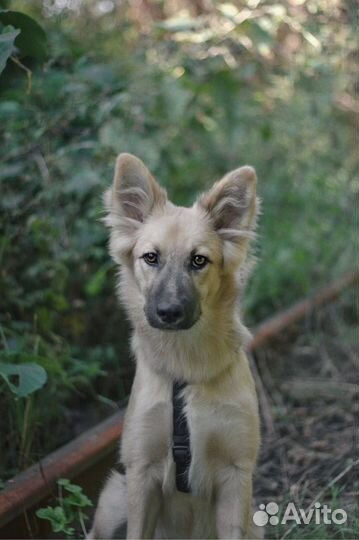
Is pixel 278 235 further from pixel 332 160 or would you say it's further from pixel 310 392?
pixel 310 392

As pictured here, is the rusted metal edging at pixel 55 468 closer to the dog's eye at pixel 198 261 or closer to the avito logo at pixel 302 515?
the avito logo at pixel 302 515

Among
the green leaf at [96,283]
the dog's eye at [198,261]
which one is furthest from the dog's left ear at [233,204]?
the green leaf at [96,283]

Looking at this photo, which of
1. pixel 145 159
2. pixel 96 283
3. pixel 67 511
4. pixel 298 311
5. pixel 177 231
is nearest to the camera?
pixel 177 231

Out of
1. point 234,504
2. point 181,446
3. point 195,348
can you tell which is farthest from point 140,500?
point 195,348

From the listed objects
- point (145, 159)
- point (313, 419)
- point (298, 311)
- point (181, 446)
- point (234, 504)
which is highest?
point (181, 446)

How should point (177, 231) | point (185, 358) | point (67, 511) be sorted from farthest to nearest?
point (67, 511), point (177, 231), point (185, 358)

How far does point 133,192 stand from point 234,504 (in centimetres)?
146

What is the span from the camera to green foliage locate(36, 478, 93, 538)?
10.8 ft

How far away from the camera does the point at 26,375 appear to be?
3.52 m

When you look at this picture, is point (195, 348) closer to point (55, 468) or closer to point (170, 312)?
point (170, 312)

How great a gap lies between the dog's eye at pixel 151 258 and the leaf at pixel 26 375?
27.8 inches

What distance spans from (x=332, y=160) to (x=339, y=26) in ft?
6.49

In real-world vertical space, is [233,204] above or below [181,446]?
above

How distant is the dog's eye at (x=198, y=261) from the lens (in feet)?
11.1
